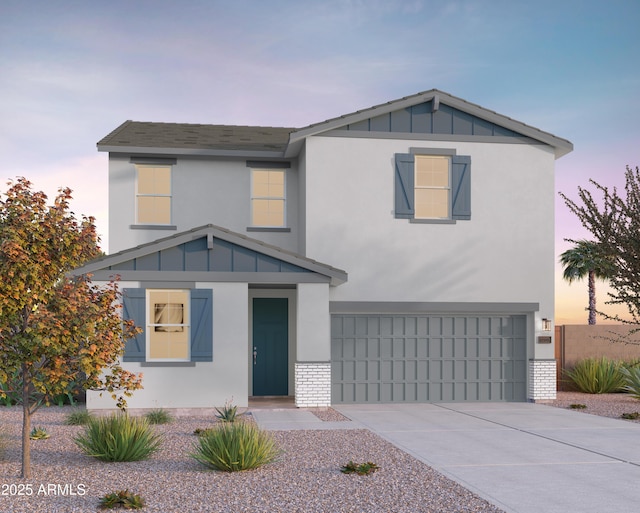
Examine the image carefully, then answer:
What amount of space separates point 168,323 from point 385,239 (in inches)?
227

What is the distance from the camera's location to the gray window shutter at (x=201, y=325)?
16828 mm

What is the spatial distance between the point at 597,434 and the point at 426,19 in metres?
10.9

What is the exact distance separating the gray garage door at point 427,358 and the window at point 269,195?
11.6ft

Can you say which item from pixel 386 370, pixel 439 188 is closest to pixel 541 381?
pixel 386 370

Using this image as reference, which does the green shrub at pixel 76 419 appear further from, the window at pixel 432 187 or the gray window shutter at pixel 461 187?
the gray window shutter at pixel 461 187

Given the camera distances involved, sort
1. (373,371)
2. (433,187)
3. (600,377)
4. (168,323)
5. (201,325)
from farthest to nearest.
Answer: (600,377)
(433,187)
(373,371)
(168,323)
(201,325)

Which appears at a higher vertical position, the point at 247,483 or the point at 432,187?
the point at 432,187

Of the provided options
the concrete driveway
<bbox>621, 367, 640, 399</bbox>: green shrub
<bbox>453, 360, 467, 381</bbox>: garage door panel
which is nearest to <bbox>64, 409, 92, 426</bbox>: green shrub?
the concrete driveway

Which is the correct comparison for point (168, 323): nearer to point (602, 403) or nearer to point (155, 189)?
point (155, 189)

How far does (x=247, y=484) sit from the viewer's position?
30.4 ft

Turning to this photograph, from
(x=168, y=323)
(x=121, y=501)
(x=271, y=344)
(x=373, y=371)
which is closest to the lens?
(x=121, y=501)

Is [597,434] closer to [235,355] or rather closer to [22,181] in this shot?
[235,355]

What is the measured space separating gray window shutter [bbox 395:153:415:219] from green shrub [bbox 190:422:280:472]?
31.8 ft

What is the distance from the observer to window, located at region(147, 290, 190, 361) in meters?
17.6
